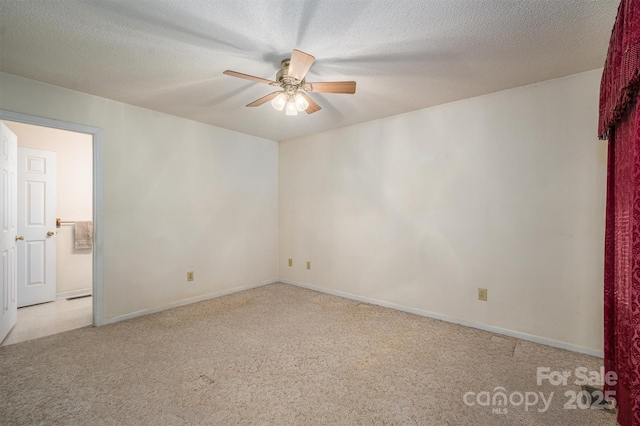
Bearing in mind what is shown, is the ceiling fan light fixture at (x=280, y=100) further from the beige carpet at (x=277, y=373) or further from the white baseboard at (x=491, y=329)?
the white baseboard at (x=491, y=329)

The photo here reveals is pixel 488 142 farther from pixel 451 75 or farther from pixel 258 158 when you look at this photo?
pixel 258 158

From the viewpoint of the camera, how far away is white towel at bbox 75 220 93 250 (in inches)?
161

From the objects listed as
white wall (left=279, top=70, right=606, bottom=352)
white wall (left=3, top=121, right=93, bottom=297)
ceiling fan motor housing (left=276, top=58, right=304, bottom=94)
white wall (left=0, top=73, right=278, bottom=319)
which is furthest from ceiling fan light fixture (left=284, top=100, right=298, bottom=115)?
white wall (left=3, top=121, right=93, bottom=297)

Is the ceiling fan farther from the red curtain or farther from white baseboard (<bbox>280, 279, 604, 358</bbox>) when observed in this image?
white baseboard (<bbox>280, 279, 604, 358</bbox>)

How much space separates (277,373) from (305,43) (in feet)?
7.65

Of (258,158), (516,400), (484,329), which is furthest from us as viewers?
(258,158)

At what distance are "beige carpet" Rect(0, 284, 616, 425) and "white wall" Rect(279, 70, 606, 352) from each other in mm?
341

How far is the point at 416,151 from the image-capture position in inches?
128

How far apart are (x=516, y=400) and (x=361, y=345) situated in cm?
112

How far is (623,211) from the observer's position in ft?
5.01

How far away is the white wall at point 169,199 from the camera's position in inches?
116

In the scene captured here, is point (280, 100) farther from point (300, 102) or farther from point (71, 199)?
point (71, 199)

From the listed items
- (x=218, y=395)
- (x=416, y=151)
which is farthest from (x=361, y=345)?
(x=416, y=151)

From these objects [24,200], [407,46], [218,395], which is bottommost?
[218,395]
